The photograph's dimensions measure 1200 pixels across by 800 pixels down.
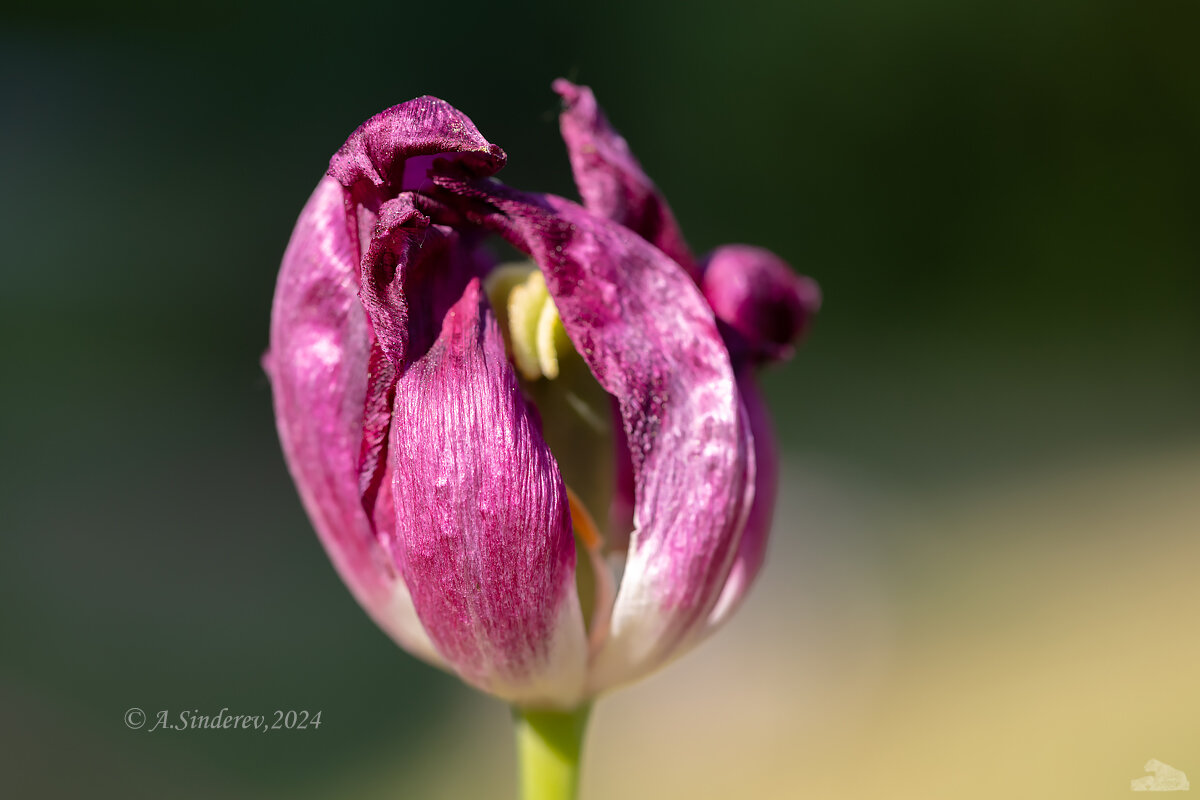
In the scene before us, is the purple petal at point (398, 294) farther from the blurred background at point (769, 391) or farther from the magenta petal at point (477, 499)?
the blurred background at point (769, 391)

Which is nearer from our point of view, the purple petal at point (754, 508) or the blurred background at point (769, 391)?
the purple petal at point (754, 508)

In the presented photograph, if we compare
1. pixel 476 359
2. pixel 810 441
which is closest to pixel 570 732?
pixel 476 359

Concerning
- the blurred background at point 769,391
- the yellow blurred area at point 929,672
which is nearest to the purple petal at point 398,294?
the blurred background at point 769,391

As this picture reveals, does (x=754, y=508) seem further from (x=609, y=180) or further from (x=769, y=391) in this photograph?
(x=769, y=391)

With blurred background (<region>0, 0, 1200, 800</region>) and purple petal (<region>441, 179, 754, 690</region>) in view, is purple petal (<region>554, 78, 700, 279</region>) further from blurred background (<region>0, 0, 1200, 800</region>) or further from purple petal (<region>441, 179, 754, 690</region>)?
blurred background (<region>0, 0, 1200, 800</region>)

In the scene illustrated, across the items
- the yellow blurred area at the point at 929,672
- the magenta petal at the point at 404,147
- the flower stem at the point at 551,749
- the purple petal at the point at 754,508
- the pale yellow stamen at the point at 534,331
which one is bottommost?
the yellow blurred area at the point at 929,672

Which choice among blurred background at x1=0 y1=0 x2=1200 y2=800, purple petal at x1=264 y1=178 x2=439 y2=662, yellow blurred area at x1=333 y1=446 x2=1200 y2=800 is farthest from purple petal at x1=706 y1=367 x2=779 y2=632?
yellow blurred area at x1=333 y1=446 x2=1200 y2=800

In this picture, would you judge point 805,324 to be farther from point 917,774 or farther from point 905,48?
point 905,48
